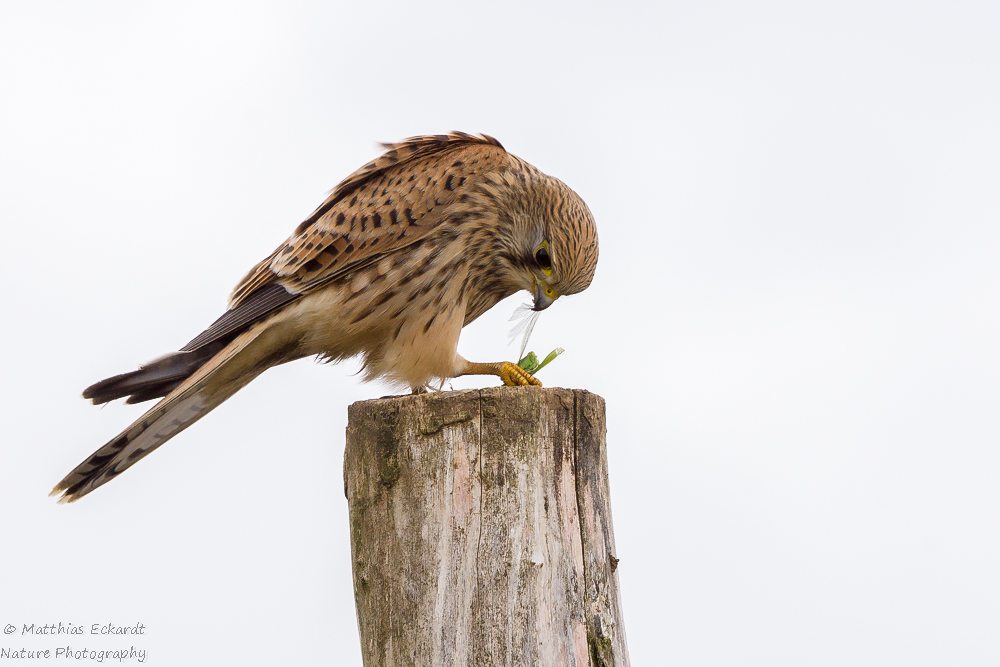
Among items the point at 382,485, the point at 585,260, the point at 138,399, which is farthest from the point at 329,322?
the point at 382,485

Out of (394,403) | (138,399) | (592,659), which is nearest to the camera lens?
(592,659)

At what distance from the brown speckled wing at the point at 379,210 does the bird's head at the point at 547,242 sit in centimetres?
27

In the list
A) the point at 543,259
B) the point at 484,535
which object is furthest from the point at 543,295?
the point at 484,535

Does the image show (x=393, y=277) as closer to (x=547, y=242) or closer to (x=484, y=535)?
(x=547, y=242)

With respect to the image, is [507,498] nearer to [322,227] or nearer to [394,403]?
[394,403]

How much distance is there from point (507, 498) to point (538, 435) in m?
0.21

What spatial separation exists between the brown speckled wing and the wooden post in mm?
1363

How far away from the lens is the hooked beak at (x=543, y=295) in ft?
13.6

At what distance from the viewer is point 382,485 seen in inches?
105

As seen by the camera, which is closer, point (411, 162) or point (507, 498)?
point (507, 498)

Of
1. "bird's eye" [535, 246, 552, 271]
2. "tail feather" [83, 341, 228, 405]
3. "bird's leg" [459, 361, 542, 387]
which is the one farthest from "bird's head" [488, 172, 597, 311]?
"tail feather" [83, 341, 228, 405]

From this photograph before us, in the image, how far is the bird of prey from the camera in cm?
387

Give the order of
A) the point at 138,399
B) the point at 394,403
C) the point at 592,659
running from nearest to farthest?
the point at 592,659, the point at 394,403, the point at 138,399

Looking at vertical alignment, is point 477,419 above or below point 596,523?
above
